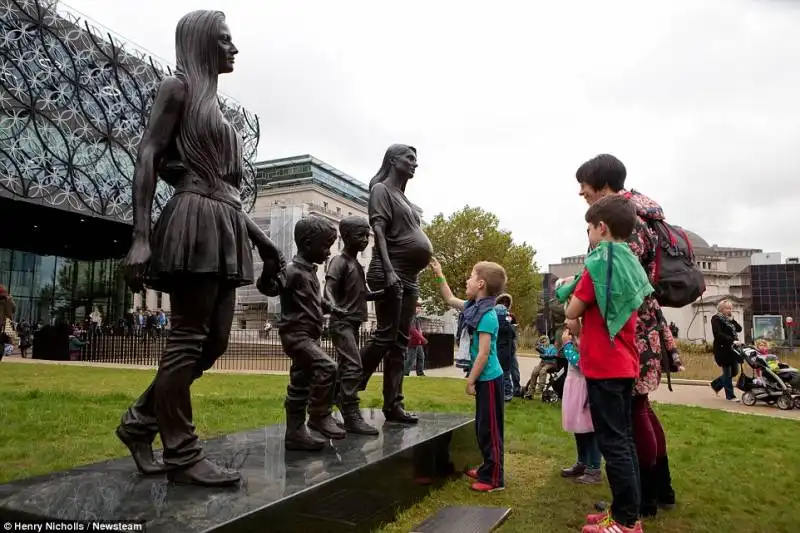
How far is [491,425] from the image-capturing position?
4.11m

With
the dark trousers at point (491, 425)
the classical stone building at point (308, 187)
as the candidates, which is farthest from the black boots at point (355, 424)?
the classical stone building at point (308, 187)

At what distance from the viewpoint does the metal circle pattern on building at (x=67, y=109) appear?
98.7 ft

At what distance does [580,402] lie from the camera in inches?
185

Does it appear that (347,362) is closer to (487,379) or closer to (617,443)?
(487,379)

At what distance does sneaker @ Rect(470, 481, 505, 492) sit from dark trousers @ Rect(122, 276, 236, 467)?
217 centimetres

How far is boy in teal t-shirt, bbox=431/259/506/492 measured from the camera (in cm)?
413

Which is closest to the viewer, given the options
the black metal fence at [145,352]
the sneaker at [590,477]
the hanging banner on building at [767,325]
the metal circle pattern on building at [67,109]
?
the sneaker at [590,477]

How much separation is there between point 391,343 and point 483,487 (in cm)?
133

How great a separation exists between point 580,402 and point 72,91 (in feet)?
120

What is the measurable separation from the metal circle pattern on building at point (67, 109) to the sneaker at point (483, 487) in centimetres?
2945

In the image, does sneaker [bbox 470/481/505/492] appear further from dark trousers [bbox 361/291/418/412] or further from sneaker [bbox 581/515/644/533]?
sneaker [bbox 581/515/644/533]

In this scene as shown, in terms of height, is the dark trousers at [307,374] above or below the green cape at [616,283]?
below

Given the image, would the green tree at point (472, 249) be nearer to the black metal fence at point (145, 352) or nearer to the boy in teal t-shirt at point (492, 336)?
the black metal fence at point (145, 352)

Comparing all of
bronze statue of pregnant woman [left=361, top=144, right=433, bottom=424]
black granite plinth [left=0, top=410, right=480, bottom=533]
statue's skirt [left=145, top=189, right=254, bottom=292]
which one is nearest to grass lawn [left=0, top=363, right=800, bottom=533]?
black granite plinth [left=0, top=410, right=480, bottom=533]
